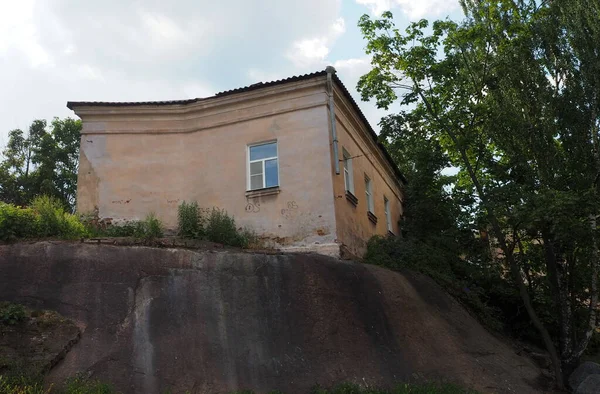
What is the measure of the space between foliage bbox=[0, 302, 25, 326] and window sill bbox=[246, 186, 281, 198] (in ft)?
22.1

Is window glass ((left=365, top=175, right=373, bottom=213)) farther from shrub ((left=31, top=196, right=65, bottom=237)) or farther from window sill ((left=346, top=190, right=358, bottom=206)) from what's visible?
shrub ((left=31, top=196, right=65, bottom=237))

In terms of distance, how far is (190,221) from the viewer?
15.3 m

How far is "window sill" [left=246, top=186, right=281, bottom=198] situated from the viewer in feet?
51.1

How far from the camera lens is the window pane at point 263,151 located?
16.3m

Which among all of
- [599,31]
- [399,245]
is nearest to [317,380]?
[399,245]

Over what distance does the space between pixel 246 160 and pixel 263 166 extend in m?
0.55

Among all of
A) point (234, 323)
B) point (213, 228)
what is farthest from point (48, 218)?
point (234, 323)

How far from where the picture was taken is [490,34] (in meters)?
16.0

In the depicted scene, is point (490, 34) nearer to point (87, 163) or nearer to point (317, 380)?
point (317, 380)

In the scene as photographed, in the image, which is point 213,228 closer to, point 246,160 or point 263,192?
point 263,192

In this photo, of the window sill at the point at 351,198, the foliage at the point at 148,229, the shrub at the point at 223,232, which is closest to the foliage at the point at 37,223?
the foliage at the point at 148,229

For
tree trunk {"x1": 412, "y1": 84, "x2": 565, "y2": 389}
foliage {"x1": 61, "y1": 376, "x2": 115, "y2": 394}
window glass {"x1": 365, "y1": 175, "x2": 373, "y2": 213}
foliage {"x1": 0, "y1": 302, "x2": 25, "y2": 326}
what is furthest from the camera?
window glass {"x1": 365, "y1": 175, "x2": 373, "y2": 213}

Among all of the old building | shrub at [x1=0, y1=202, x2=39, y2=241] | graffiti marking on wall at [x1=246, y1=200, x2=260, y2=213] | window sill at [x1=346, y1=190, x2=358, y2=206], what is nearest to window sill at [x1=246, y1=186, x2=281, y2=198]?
the old building

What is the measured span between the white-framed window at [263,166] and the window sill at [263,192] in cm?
22
